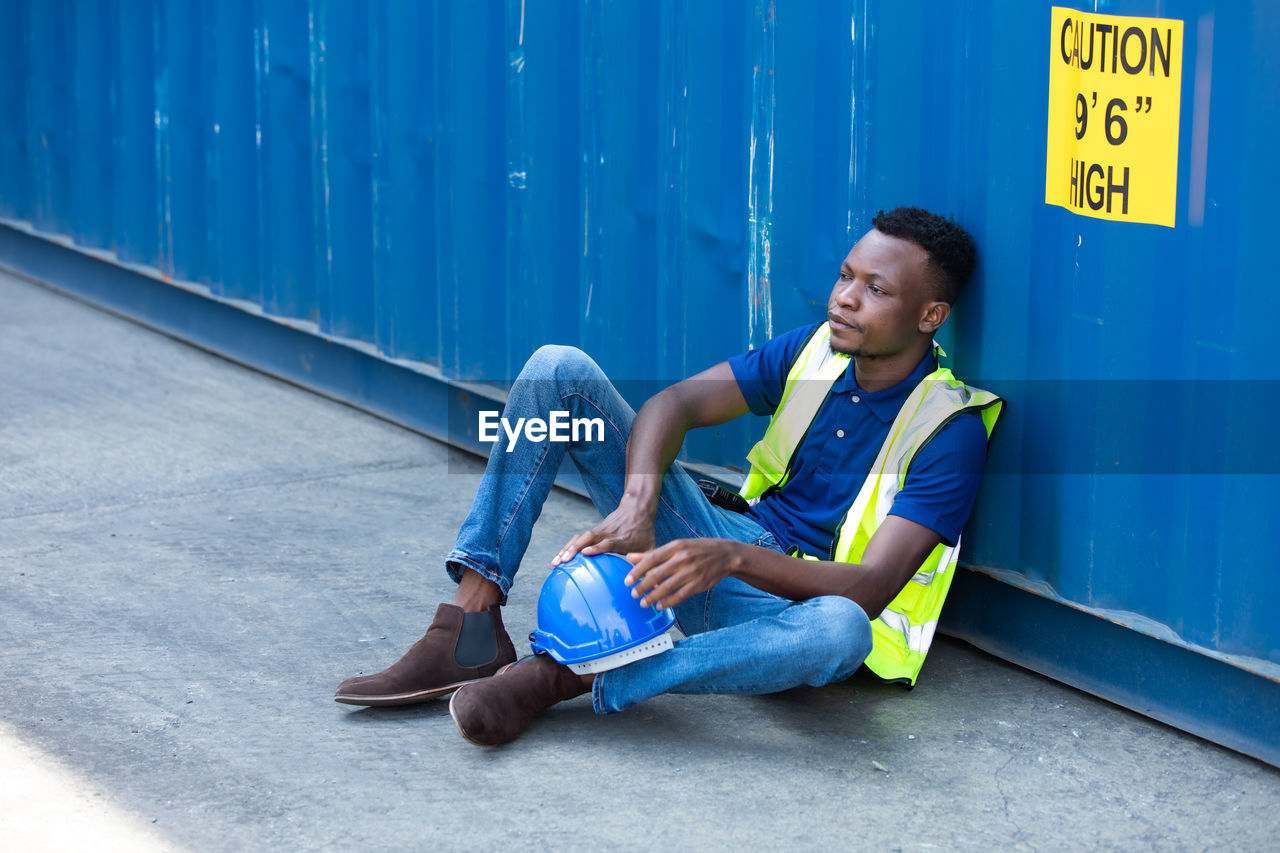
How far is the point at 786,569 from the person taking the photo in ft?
9.96

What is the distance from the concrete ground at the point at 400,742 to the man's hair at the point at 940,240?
0.94 metres

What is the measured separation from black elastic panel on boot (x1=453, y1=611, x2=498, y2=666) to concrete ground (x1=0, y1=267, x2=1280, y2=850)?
0.50 feet

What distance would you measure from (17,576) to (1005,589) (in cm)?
261

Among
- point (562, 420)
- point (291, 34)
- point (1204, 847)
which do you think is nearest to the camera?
point (1204, 847)

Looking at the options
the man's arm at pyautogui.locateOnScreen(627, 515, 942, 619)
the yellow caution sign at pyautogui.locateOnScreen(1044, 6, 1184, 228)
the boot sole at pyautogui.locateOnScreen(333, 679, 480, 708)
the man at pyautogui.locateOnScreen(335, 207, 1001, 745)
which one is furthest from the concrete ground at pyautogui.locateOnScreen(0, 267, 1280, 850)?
the yellow caution sign at pyautogui.locateOnScreen(1044, 6, 1184, 228)

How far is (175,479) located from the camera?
4879 millimetres

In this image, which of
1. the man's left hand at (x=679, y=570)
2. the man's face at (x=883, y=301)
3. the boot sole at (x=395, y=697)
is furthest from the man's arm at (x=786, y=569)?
the boot sole at (x=395, y=697)

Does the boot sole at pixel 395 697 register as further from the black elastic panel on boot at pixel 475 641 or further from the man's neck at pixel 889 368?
the man's neck at pixel 889 368

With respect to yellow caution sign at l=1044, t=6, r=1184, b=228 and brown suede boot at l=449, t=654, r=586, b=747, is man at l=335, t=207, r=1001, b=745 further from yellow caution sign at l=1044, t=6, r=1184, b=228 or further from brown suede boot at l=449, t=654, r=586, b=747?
yellow caution sign at l=1044, t=6, r=1184, b=228

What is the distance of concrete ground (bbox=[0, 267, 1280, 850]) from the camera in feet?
9.06

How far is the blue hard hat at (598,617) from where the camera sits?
9.71ft

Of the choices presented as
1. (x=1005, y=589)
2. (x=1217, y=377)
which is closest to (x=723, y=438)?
(x=1005, y=589)

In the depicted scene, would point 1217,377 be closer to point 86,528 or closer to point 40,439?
point 86,528

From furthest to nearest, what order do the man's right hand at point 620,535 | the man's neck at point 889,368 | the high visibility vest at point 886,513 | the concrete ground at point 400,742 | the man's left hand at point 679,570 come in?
the man's neck at point 889,368
the high visibility vest at point 886,513
the man's right hand at point 620,535
the man's left hand at point 679,570
the concrete ground at point 400,742
